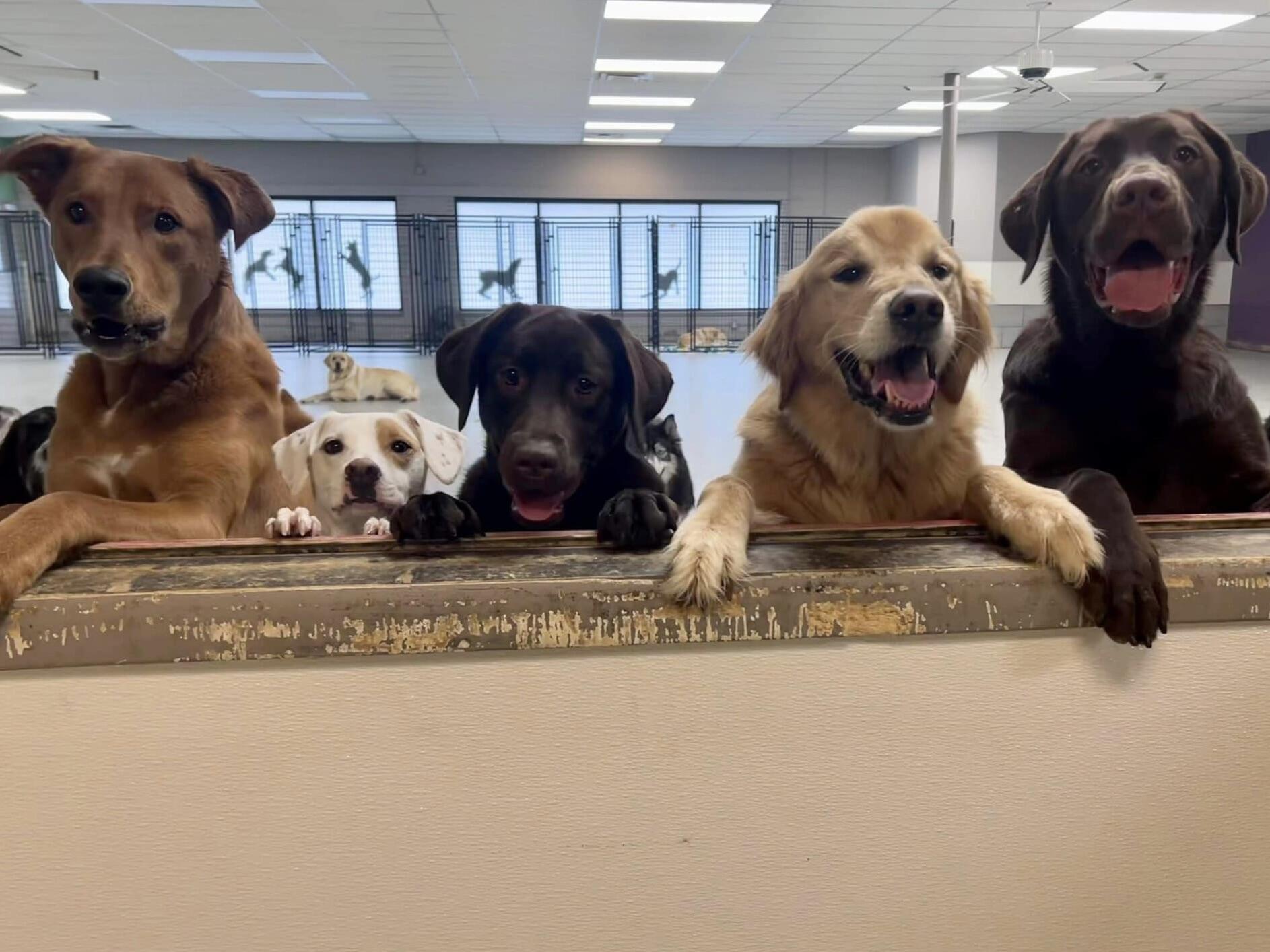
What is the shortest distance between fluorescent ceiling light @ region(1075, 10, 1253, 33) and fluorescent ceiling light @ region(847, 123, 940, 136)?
196 inches

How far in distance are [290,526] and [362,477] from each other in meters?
0.35

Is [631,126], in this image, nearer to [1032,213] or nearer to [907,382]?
[1032,213]

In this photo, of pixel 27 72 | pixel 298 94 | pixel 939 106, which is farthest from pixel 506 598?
pixel 939 106

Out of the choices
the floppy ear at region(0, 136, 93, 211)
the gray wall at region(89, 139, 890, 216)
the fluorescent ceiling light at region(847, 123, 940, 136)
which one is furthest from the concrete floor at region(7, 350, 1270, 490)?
the fluorescent ceiling light at region(847, 123, 940, 136)

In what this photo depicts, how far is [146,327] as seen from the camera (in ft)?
4.27

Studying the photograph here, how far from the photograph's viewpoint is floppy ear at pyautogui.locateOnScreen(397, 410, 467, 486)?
1.72 metres

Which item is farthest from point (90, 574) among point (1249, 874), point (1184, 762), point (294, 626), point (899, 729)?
point (1249, 874)

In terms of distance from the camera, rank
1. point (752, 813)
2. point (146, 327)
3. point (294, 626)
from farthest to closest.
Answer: point (146, 327) → point (752, 813) → point (294, 626)

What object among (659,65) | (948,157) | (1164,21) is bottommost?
(948,157)

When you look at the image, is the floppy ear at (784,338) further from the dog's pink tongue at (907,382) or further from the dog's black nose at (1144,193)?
the dog's black nose at (1144,193)

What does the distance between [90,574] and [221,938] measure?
46 centimetres

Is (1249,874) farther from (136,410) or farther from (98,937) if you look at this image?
(136,410)

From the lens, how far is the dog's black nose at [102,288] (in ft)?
4.08

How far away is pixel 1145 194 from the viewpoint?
4.39 ft
